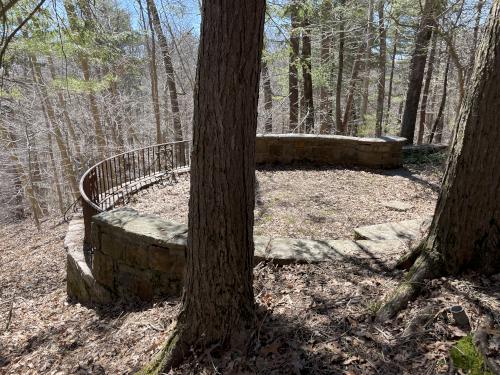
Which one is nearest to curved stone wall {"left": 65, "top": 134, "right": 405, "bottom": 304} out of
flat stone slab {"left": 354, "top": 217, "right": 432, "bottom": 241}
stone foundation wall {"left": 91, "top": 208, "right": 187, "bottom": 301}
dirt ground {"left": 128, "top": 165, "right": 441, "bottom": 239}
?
stone foundation wall {"left": 91, "top": 208, "right": 187, "bottom": 301}

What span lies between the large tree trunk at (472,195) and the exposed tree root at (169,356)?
1371 mm

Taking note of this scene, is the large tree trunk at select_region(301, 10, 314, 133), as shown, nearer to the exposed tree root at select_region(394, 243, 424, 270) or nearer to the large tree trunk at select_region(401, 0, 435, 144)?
the large tree trunk at select_region(401, 0, 435, 144)

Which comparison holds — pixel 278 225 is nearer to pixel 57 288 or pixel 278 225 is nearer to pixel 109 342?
pixel 109 342

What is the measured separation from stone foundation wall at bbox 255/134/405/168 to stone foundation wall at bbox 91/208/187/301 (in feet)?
15.3

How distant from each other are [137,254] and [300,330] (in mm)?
1908

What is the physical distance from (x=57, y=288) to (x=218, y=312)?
4.11 metres

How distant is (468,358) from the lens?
6.32ft

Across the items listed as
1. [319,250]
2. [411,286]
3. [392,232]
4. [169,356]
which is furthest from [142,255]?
[392,232]

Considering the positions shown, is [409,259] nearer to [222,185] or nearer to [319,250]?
[319,250]

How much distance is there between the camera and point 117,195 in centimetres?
700

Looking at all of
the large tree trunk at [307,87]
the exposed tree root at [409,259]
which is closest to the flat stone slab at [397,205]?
the exposed tree root at [409,259]

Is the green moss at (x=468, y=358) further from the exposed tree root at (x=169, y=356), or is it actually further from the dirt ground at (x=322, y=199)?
the dirt ground at (x=322, y=199)

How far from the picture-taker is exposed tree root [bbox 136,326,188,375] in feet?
8.12

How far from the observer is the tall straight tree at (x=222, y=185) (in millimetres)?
2029
